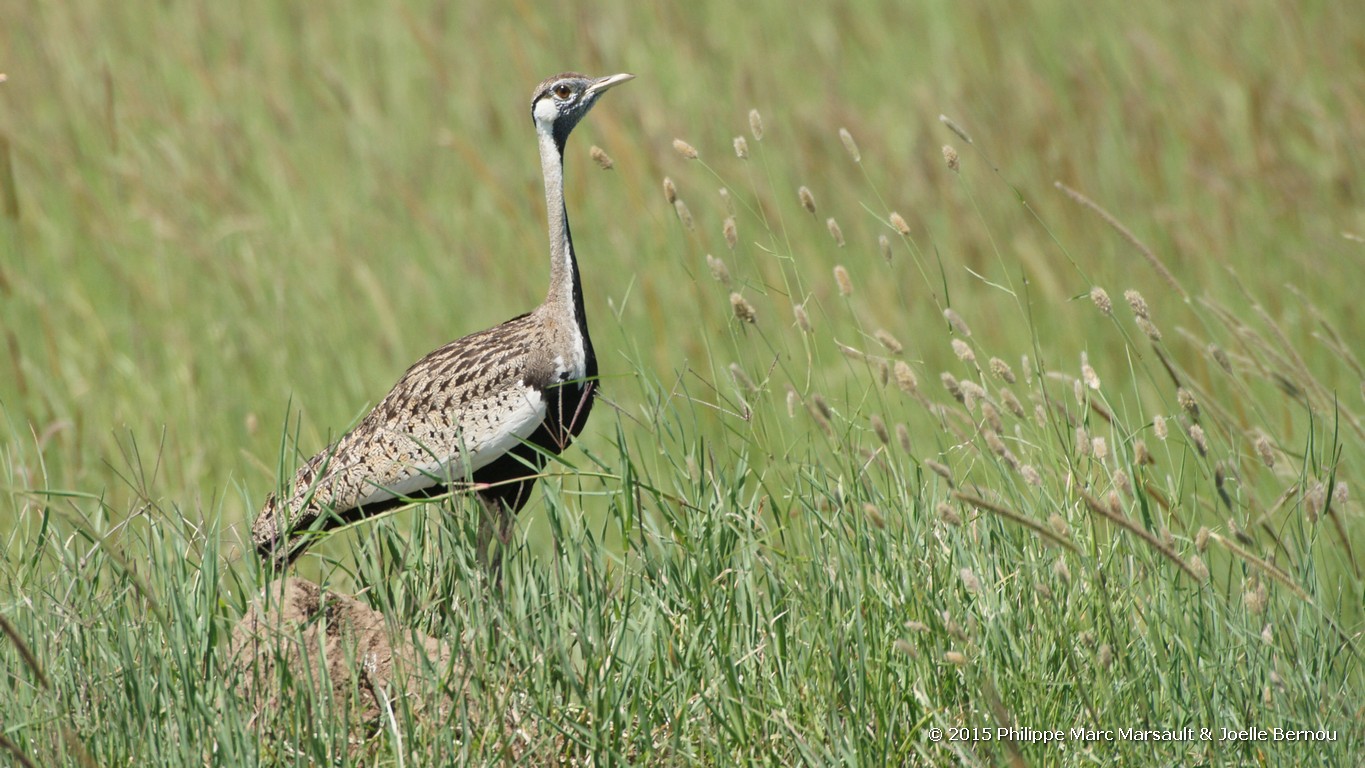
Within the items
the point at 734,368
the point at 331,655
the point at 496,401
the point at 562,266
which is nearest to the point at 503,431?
the point at 496,401

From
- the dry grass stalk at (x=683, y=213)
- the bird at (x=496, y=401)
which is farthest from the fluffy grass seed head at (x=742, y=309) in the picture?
the bird at (x=496, y=401)

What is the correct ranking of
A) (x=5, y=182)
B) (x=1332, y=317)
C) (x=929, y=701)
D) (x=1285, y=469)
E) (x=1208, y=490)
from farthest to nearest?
(x=5, y=182) < (x=1332, y=317) < (x=1208, y=490) < (x=1285, y=469) < (x=929, y=701)

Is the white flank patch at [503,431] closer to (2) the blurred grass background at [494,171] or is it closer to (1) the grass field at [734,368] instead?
(1) the grass field at [734,368]

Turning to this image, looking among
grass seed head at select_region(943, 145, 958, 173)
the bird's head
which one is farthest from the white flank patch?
grass seed head at select_region(943, 145, 958, 173)

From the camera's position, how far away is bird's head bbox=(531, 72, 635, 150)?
4.96m

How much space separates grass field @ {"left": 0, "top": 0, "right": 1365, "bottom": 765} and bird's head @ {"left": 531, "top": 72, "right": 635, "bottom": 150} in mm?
475

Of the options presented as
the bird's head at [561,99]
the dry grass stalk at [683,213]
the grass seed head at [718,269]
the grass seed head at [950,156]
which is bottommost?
the grass seed head at [718,269]

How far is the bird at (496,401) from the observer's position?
15.3ft

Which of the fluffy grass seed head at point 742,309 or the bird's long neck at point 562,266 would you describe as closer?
the fluffy grass seed head at point 742,309

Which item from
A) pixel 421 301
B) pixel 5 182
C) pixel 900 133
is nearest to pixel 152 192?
pixel 5 182

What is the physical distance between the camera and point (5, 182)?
269 inches

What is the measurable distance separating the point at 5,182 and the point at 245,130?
4.34ft

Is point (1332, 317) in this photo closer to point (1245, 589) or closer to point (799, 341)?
point (799, 341)

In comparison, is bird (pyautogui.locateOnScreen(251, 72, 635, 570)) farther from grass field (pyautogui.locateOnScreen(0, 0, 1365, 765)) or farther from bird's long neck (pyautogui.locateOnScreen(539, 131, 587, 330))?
grass field (pyautogui.locateOnScreen(0, 0, 1365, 765))
